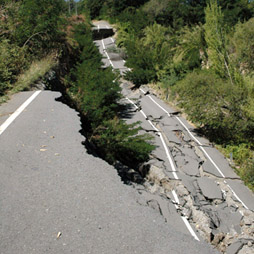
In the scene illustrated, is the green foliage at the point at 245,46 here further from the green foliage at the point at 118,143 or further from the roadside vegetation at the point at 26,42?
the green foliage at the point at 118,143

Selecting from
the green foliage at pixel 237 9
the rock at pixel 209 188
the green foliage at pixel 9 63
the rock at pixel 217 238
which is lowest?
the rock at pixel 209 188

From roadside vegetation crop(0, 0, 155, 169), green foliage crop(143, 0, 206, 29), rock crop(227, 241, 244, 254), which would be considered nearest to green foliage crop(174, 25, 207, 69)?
green foliage crop(143, 0, 206, 29)

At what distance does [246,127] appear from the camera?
1617cm

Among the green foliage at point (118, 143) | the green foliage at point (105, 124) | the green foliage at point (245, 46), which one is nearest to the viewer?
the green foliage at point (118, 143)

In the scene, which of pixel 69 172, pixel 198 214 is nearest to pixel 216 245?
pixel 198 214

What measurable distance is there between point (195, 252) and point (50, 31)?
13.1 m

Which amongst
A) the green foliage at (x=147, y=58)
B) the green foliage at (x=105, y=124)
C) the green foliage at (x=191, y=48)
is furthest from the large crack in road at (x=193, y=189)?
the green foliage at (x=191, y=48)

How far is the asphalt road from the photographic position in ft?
11.2

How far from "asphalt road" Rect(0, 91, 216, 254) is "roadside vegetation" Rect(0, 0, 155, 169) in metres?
3.25

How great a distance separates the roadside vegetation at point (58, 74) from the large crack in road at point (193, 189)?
54.7 inches

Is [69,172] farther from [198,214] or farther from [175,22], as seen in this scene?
[175,22]

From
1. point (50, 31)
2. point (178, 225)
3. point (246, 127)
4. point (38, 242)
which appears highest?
point (50, 31)

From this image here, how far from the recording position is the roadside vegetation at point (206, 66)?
1638 cm

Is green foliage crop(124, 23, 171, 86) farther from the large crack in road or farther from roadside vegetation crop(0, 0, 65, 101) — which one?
roadside vegetation crop(0, 0, 65, 101)
